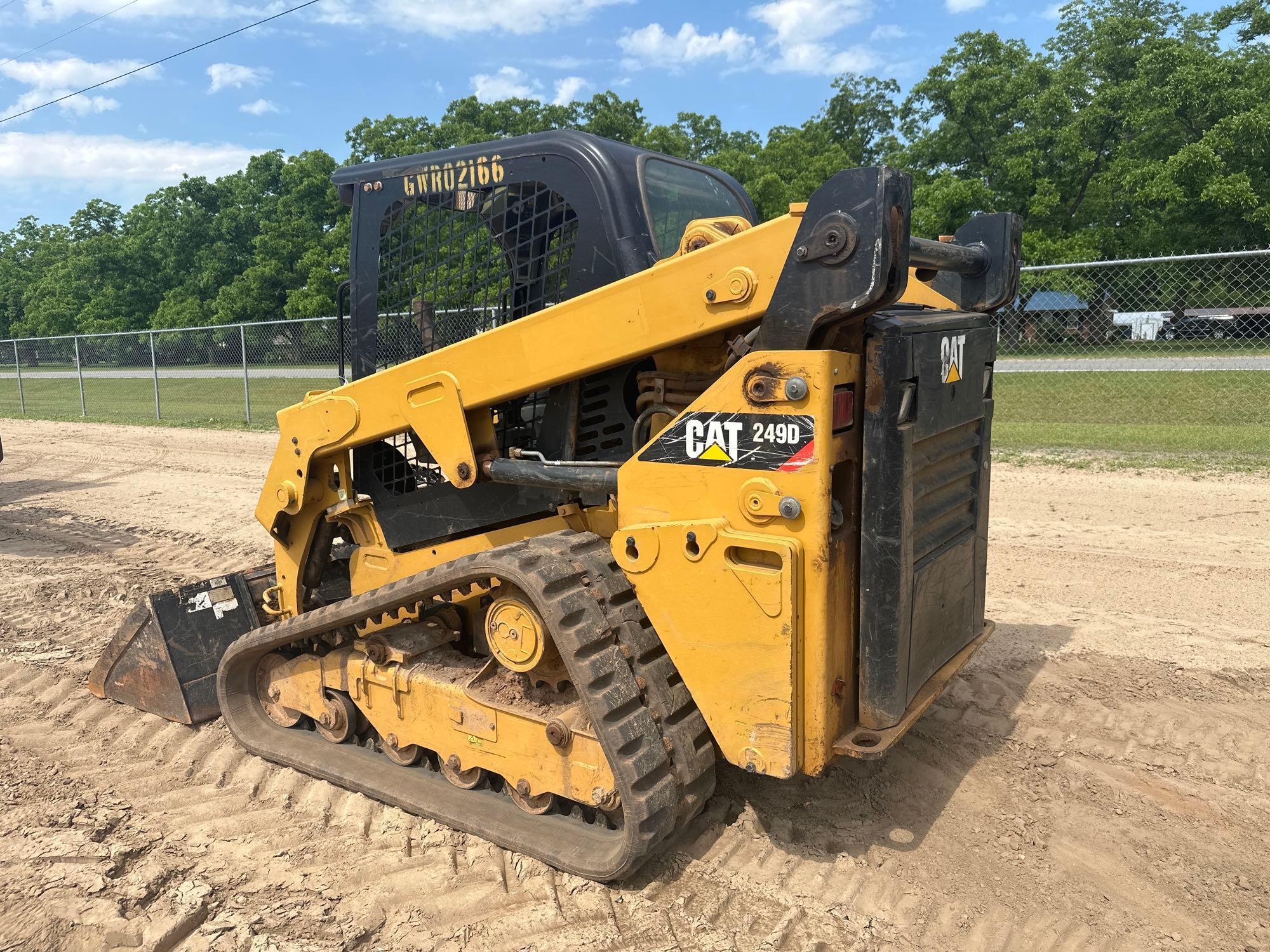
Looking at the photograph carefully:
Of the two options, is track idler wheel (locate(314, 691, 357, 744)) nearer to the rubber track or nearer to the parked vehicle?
the rubber track

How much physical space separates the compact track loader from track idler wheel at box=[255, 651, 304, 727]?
0.06 feet

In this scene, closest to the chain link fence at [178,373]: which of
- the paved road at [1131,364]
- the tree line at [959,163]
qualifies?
the paved road at [1131,364]

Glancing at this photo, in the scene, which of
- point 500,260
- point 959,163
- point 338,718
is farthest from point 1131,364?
point 959,163

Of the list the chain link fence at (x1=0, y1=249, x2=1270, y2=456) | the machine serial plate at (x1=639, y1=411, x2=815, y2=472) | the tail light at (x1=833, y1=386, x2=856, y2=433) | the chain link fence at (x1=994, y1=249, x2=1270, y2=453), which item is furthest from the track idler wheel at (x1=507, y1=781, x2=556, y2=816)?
the chain link fence at (x1=994, y1=249, x2=1270, y2=453)

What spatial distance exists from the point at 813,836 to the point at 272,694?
237 centimetres

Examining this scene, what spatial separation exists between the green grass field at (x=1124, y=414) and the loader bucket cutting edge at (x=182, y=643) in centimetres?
814

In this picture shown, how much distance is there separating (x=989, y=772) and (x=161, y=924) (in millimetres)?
2952

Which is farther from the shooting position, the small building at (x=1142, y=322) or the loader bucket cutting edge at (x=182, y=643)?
the small building at (x=1142, y=322)

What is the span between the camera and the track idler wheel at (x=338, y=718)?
3.66 m

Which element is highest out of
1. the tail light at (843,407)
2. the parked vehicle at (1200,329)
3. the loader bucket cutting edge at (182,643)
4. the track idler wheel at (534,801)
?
the parked vehicle at (1200,329)

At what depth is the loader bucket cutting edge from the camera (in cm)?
415

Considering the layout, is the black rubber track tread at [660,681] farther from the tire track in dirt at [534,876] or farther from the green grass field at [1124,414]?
the green grass field at [1124,414]

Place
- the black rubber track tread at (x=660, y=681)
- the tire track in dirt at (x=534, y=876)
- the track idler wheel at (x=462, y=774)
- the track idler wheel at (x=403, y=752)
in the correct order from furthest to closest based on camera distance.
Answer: the track idler wheel at (x=403, y=752) → the track idler wheel at (x=462, y=774) → the black rubber track tread at (x=660, y=681) → the tire track in dirt at (x=534, y=876)

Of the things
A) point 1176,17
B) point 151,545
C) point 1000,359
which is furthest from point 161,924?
point 1176,17
